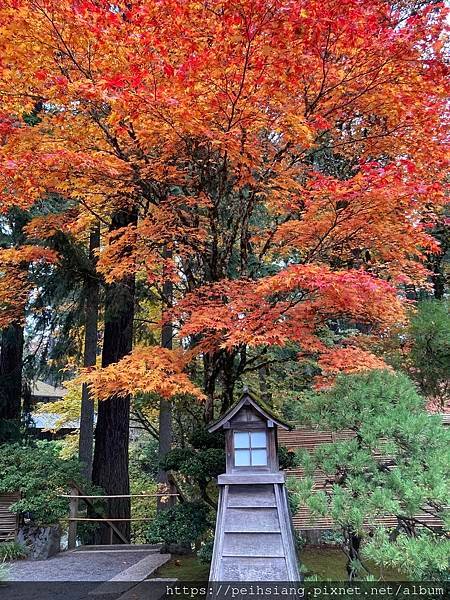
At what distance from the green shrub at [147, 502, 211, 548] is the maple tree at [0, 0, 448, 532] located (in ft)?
4.16

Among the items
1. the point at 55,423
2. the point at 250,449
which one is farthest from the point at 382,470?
the point at 55,423

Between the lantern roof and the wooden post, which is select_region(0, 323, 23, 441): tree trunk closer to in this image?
the wooden post

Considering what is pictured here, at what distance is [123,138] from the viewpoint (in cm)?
520

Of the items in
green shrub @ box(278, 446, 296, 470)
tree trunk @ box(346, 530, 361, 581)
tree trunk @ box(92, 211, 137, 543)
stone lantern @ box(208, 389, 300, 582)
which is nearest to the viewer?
stone lantern @ box(208, 389, 300, 582)

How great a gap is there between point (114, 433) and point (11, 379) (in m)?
2.89

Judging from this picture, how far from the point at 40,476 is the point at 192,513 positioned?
2.84m

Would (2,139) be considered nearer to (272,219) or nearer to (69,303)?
(272,219)

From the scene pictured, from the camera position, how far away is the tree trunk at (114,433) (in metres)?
7.73

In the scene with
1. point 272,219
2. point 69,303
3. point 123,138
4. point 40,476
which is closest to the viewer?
point 123,138

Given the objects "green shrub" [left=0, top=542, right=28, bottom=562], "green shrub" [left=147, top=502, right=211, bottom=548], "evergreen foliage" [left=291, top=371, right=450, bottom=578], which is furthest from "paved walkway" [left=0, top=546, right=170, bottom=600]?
"evergreen foliage" [left=291, top=371, right=450, bottom=578]

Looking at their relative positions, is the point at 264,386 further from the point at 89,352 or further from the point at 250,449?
the point at 250,449

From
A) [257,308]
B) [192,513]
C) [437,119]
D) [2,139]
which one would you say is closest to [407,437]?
[257,308]

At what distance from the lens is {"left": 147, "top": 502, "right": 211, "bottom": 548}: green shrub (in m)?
4.77

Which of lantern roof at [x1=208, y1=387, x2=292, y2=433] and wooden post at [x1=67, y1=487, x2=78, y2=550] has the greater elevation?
lantern roof at [x1=208, y1=387, x2=292, y2=433]
